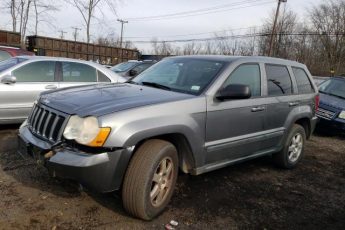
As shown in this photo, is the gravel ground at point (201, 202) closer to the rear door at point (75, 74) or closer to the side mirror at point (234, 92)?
the side mirror at point (234, 92)

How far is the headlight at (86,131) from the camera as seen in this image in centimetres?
329

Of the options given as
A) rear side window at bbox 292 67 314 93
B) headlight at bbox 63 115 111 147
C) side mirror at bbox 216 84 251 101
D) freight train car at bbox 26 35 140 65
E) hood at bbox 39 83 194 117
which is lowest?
headlight at bbox 63 115 111 147

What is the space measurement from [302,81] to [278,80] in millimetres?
853

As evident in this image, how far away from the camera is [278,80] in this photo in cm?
550

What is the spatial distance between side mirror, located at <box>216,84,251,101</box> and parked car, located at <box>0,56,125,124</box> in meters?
4.02

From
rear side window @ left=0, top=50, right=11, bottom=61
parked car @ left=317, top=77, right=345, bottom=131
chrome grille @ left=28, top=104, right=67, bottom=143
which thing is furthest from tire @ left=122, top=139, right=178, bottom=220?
rear side window @ left=0, top=50, right=11, bottom=61

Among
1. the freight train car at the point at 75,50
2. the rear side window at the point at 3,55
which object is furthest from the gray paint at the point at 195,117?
the freight train car at the point at 75,50

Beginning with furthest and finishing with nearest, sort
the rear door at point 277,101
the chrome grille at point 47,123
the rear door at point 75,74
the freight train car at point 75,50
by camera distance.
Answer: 1. the freight train car at point 75,50
2. the rear door at point 75,74
3. the rear door at point 277,101
4. the chrome grille at point 47,123

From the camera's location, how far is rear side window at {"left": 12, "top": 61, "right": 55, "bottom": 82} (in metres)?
6.99

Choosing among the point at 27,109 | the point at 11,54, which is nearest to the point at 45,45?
the point at 11,54

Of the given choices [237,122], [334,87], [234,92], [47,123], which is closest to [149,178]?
[47,123]

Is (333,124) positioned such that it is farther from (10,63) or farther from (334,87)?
(10,63)

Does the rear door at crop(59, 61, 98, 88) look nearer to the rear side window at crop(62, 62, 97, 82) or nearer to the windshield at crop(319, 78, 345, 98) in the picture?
the rear side window at crop(62, 62, 97, 82)

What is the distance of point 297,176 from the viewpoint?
5.82 m
